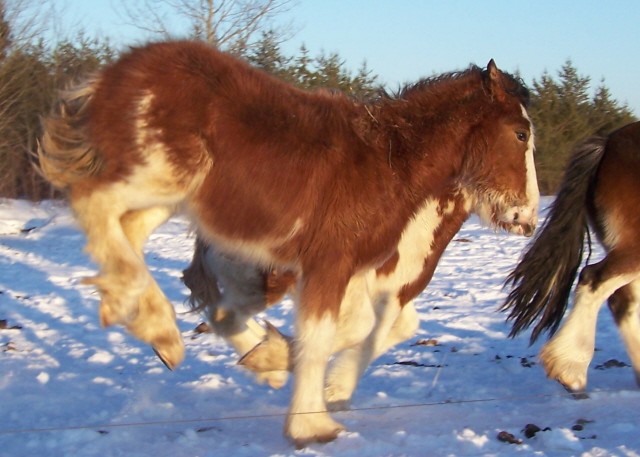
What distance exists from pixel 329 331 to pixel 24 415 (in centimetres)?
210

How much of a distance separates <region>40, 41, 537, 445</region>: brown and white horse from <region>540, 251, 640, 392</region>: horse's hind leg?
60.2 inches

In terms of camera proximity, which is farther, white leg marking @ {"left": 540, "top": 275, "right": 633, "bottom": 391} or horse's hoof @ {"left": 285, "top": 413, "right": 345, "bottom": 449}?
white leg marking @ {"left": 540, "top": 275, "right": 633, "bottom": 391}

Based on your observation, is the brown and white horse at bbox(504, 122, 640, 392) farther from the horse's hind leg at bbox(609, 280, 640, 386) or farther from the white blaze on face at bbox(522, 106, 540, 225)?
the white blaze on face at bbox(522, 106, 540, 225)

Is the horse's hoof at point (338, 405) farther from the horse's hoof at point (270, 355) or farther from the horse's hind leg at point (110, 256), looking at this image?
the horse's hind leg at point (110, 256)

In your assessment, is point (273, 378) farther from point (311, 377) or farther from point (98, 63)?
point (98, 63)

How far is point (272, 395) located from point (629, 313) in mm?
2718

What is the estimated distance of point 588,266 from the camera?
6012 millimetres

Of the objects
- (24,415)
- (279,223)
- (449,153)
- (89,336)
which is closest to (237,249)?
(279,223)

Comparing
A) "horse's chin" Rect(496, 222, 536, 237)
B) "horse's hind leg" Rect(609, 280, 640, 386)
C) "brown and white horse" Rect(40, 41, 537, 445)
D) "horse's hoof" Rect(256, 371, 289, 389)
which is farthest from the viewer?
"horse's hind leg" Rect(609, 280, 640, 386)

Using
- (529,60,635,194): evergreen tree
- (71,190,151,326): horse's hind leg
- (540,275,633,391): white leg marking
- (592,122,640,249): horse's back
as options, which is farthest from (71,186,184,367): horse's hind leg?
(529,60,635,194): evergreen tree

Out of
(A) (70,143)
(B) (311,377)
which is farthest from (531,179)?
(A) (70,143)

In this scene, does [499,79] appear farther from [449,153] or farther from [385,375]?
[385,375]

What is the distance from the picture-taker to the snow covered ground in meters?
4.44

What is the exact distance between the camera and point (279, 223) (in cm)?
455
